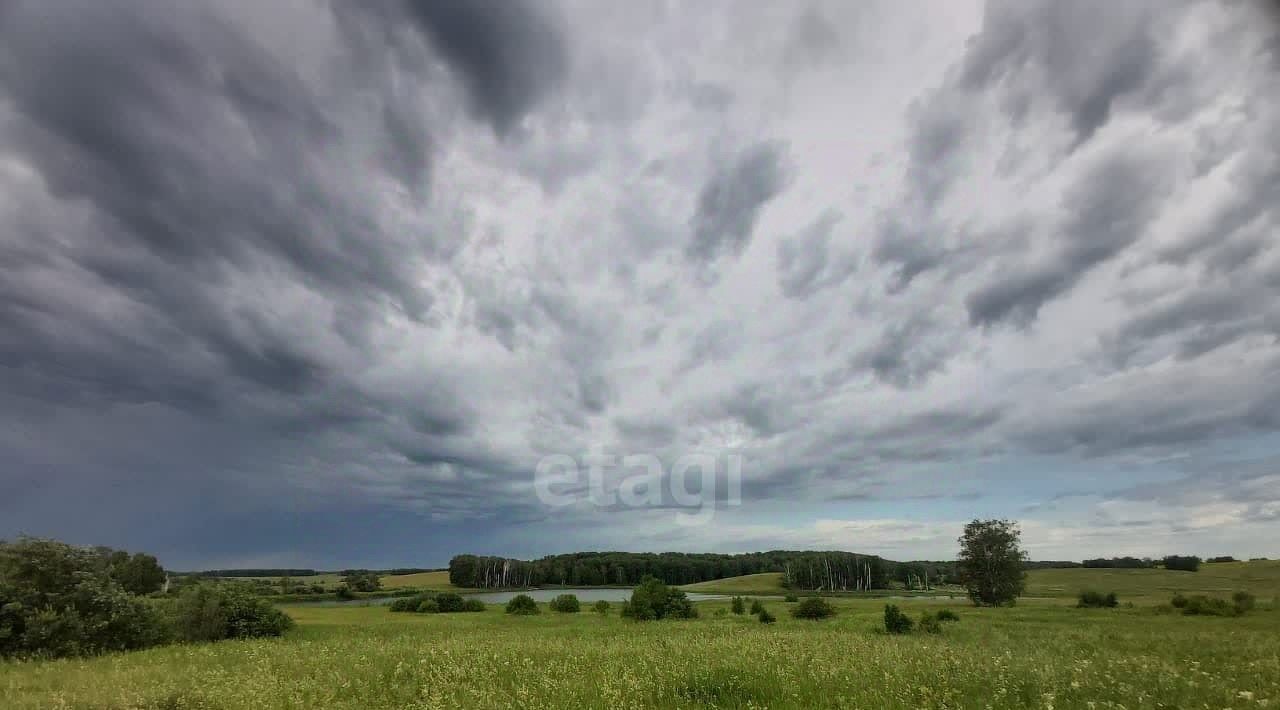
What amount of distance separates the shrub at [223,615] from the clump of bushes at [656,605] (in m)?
24.3

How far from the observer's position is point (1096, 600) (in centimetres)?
5175

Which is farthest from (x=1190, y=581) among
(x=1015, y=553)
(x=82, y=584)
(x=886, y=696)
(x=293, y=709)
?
(x=82, y=584)

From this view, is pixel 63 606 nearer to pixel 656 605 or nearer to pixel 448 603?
pixel 656 605

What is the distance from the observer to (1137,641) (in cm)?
2048

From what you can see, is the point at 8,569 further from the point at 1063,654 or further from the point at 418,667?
the point at 1063,654

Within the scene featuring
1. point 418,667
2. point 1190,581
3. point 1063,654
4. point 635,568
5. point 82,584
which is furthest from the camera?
point 635,568

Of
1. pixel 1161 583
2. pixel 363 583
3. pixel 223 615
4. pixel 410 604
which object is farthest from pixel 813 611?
pixel 363 583

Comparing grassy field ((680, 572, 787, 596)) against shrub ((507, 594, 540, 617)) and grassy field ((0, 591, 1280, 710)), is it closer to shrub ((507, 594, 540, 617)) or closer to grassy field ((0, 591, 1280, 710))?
shrub ((507, 594, 540, 617))

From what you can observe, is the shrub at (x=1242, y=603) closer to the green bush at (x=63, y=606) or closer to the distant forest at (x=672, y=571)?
the green bush at (x=63, y=606)

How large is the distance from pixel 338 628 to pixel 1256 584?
98.9 metres

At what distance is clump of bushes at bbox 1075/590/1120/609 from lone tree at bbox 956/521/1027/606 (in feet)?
19.9

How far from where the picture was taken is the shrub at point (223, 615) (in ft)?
89.0

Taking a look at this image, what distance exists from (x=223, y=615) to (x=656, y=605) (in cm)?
2905

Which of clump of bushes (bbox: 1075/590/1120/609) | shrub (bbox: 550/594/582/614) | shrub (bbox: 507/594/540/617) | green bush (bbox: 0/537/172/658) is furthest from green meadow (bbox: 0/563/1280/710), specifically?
clump of bushes (bbox: 1075/590/1120/609)
